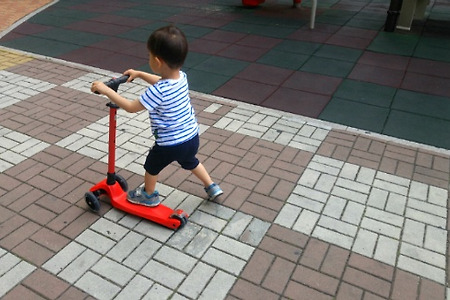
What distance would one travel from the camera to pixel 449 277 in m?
2.72

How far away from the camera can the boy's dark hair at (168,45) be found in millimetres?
2539

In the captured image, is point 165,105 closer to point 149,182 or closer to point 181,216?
point 149,182

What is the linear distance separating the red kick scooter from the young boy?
64 mm

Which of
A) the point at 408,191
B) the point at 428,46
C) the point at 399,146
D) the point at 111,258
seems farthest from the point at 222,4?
the point at 111,258

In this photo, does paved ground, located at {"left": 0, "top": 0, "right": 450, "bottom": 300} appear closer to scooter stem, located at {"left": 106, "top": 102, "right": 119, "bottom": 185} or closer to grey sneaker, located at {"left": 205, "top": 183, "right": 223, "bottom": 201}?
grey sneaker, located at {"left": 205, "top": 183, "right": 223, "bottom": 201}

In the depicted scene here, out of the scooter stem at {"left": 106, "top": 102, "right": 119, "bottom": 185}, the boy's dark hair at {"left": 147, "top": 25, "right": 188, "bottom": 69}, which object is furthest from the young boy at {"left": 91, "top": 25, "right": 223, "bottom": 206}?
the scooter stem at {"left": 106, "top": 102, "right": 119, "bottom": 185}

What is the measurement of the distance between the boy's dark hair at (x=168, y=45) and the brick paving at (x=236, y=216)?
1258mm

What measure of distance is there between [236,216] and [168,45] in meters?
1.40

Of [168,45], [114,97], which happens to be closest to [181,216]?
[114,97]

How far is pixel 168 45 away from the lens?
100 inches

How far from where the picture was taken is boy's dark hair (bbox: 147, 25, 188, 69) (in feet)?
8.33

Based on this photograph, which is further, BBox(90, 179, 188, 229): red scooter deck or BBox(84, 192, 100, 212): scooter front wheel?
BBox(84, 192, 100, 212): scooter front wheel

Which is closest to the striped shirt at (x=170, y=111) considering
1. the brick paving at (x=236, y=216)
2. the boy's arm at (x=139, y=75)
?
the boy's arm at (x=139, y=75)

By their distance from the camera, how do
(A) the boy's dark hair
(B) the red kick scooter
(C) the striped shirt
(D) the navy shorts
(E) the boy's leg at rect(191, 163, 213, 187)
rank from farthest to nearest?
(E) the boy's leg at rect(191, 163, 213, 187) < (B) the red kick scooter < (D) the navy shorts < (C) the striped shirt < (A) the boy's dark hair
